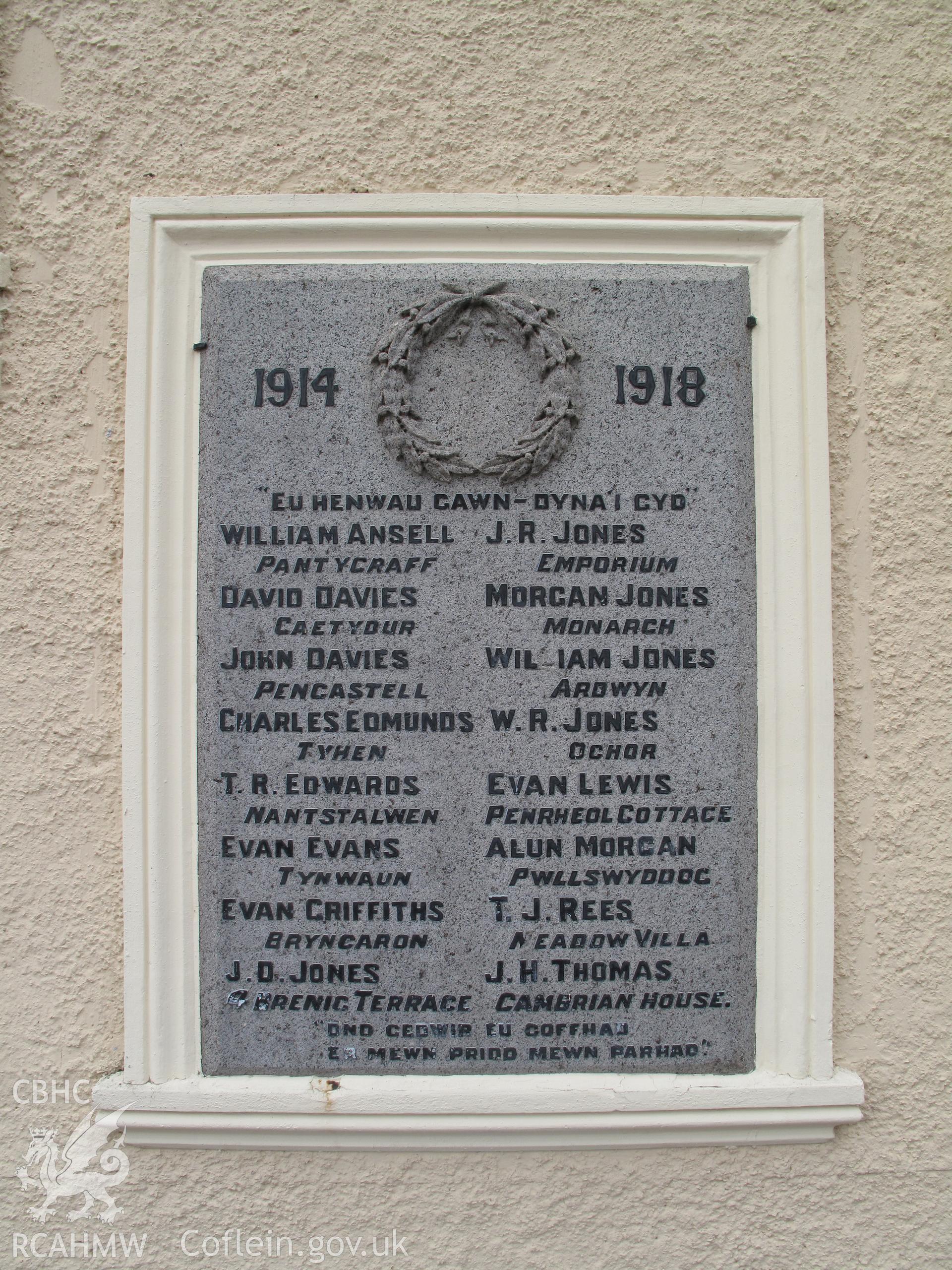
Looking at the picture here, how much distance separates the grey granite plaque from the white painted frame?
0.06 m

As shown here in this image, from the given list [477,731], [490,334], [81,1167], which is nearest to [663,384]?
[490,334]

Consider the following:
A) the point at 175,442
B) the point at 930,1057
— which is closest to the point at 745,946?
the point at 930,1057

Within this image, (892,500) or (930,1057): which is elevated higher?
(892,500)

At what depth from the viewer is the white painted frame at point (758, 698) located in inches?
77.9

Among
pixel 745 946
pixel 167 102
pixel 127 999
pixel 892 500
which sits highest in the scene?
pixel 167 102

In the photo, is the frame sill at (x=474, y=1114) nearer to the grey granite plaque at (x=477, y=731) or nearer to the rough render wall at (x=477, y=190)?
the grey granite plaque at (x=477, y=731)

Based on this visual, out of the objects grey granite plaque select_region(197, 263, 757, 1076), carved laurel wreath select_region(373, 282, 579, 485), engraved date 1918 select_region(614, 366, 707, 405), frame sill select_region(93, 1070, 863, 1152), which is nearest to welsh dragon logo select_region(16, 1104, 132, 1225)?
frame sill select_region(93, 1070, 863, 1152)

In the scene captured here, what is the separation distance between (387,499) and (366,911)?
44.6 inches

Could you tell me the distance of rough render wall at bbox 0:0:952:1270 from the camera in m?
2.05

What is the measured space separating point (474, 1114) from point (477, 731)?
1.00 m

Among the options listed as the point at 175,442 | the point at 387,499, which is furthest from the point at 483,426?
the point at 175,442

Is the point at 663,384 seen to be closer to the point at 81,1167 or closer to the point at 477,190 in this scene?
the point at 477,190

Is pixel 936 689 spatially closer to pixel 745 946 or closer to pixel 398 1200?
pixel 745 946

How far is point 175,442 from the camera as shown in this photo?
2.07 m
